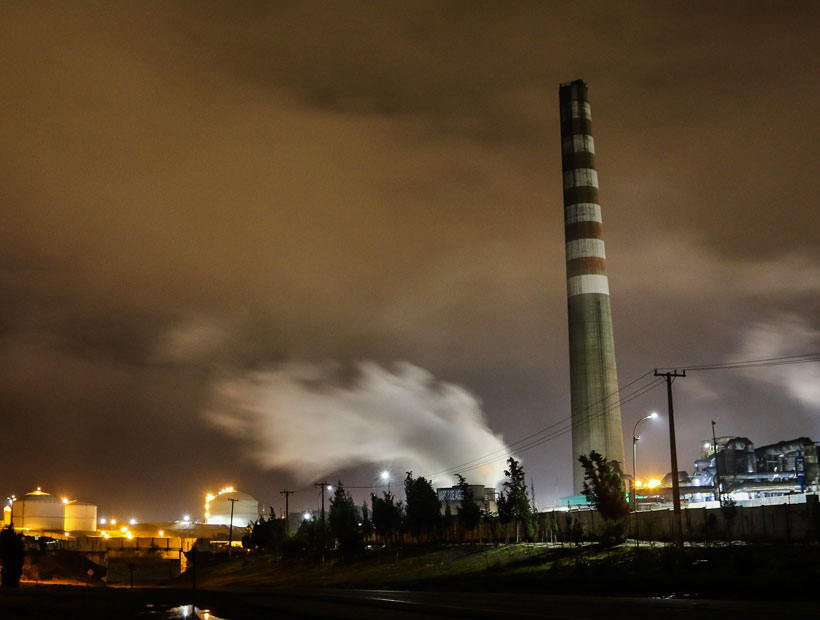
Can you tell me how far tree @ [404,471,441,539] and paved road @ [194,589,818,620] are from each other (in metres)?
36.1

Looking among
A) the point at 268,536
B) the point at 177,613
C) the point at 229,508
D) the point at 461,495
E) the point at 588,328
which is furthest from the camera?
the point at 229,508

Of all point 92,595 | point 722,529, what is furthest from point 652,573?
point 92,595

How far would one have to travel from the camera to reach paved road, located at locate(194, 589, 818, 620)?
20812 mm

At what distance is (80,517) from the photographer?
427 feet

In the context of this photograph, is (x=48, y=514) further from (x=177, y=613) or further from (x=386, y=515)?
(x=177, y=613)

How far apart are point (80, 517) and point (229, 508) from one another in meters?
22.0

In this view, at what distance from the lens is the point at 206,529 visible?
123312 mm

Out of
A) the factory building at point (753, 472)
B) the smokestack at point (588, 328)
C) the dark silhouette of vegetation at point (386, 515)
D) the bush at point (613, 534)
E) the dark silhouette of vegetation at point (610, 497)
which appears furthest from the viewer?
the smokestack at point (588, 328)

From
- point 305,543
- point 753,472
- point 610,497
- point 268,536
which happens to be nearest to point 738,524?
point 610,497

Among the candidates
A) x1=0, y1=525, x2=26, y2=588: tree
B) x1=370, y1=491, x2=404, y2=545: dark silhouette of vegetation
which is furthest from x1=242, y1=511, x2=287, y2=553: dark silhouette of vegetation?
x1=0, y1=525, x2=26, y2=588: tree

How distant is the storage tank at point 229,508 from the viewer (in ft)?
452

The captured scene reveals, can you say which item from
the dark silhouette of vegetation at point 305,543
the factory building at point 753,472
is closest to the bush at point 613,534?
the factory building at point 753,472

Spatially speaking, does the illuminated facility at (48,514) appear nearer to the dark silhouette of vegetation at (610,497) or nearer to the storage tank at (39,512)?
the storage tank at (39,512)

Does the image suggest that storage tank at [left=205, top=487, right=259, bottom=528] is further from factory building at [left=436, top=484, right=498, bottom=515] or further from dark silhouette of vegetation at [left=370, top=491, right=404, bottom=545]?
dark silhouette of vegetation at [left=370, top=491, right=404, bottom=545]
